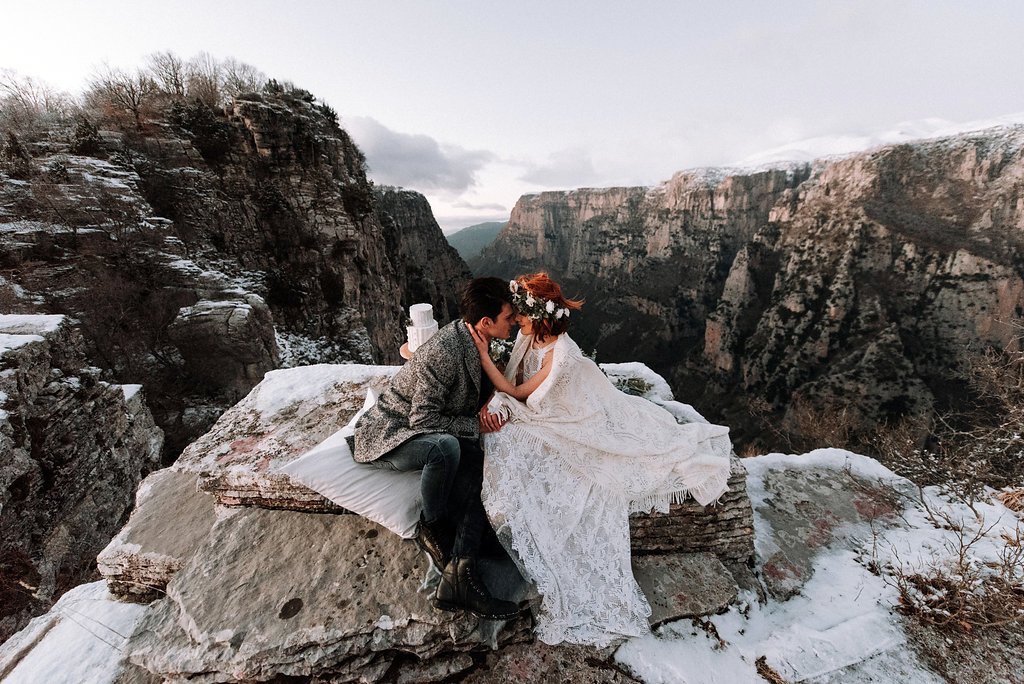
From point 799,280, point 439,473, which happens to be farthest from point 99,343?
point 799,280

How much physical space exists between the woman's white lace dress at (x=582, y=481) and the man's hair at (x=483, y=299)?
63cm

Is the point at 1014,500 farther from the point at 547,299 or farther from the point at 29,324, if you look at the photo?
the point at 29,324

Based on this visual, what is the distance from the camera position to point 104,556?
3.13 meters

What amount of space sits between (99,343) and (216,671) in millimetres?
13849

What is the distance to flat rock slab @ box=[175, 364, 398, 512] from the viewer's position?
3.16 meters

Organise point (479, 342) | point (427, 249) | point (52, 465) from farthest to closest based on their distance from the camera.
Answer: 1. point (427, 249)
2. point (52, 465)
3. point (479, 342)

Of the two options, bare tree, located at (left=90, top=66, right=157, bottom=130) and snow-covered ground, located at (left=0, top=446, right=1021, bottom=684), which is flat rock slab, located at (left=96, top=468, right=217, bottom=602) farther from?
bare tree, located at (left=90, top=66, right=157, bottom=130)

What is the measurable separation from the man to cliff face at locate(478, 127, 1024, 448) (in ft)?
128

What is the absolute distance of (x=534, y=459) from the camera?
3027 millimetres

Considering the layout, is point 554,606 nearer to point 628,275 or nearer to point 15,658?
point 15,658

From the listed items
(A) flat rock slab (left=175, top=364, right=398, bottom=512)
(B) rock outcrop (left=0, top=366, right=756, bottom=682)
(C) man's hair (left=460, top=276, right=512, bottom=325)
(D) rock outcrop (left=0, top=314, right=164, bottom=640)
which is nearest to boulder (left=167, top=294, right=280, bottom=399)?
(D) rock outcrop (left=0, top=314, right=164, bottom=640)

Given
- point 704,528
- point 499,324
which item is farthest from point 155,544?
point 704,528

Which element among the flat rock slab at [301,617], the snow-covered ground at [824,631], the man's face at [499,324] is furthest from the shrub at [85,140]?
the snow-covered ground at [824,631]

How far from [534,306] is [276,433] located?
301 cm
